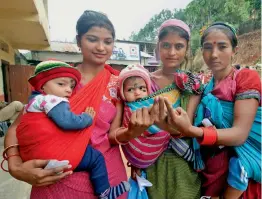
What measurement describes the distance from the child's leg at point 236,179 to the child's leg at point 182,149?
0.22 metres

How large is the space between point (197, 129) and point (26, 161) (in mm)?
881

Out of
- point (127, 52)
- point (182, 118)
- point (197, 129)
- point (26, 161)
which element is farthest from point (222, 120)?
point (127, 52)

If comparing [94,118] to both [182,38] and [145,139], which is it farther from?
[182,38]

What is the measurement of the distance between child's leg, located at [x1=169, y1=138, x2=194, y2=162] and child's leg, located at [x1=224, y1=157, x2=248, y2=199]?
8.7 inches

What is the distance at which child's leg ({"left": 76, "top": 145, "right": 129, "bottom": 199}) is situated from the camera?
1.36 meters

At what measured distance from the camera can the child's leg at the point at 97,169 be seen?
53.4 inches

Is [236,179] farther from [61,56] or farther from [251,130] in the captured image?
[61,56]

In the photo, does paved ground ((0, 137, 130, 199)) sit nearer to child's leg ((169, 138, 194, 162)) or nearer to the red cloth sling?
the red cloth sling

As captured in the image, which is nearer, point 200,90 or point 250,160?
point 250,160

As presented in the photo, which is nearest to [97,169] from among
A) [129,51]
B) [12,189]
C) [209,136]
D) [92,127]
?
[92,127]

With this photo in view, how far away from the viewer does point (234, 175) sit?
130cm

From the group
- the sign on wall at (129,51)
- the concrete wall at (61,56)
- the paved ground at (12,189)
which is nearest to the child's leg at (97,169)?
the paved ground at (12,189)

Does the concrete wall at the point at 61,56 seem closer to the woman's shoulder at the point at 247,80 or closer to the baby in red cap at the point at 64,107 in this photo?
the baby in red cap at the point at 64,107

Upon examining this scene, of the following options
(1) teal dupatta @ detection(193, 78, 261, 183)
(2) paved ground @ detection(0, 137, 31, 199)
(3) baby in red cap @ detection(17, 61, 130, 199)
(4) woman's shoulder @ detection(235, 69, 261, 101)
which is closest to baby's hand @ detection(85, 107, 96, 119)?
(3) baby in red cap @ detection(17, 61, 130, 199)
